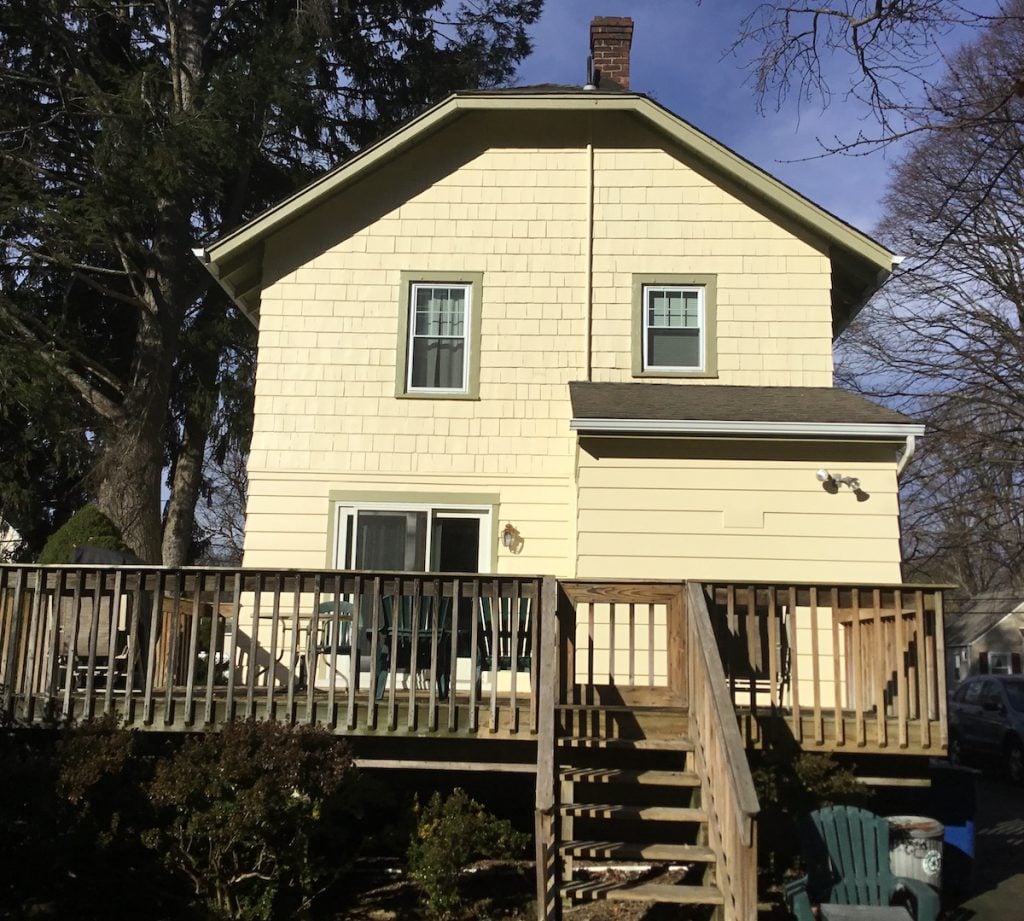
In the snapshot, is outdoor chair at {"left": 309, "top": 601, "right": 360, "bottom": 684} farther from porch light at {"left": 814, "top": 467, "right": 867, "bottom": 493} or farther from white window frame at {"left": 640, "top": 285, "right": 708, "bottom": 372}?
porch light at {"left": 814, "top": 467, "right": 867, "bottom": 493}

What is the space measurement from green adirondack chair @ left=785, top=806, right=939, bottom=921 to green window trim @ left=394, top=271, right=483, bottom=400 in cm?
602

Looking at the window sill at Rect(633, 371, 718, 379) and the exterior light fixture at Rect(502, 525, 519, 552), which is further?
the window sill at Rect(633, 371, 718, 379)

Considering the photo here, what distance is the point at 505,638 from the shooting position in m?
9.83

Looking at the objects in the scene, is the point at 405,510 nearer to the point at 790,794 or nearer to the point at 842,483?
the point at 842,483

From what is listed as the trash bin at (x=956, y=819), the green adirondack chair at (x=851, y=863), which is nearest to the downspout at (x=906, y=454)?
the trash bin at (x=956, y=819)

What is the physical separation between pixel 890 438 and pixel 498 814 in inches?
197

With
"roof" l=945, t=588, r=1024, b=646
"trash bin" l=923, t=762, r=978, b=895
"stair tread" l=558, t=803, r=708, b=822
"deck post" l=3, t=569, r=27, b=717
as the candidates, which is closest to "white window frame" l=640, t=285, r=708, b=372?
"trash bin" l=923, t=762, r=978, b=895

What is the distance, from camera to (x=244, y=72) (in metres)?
18.3

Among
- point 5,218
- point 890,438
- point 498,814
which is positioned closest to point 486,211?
point 890,438

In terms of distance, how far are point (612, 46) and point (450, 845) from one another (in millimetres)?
10331

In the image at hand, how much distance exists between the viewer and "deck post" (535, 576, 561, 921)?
6.18m

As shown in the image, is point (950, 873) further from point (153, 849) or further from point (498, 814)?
point (153, 849)

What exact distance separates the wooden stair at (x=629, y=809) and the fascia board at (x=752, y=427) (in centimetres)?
303

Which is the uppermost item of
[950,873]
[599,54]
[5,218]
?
[599,54]
